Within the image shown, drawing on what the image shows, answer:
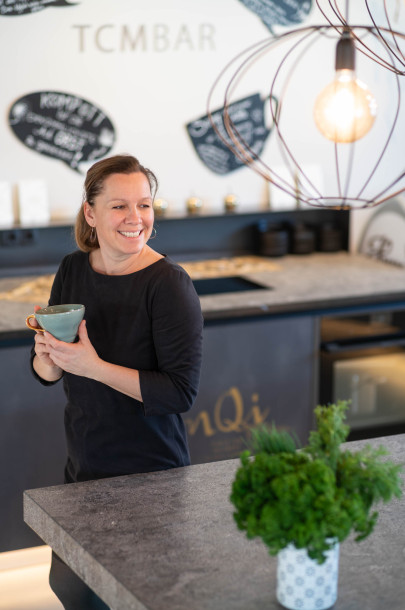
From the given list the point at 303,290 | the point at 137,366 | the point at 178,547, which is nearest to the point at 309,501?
the point at 178,547

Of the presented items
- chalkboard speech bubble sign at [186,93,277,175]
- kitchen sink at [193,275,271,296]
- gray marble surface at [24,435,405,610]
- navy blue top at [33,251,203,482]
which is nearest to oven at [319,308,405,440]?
kitchen sink at [193,275,271,296]

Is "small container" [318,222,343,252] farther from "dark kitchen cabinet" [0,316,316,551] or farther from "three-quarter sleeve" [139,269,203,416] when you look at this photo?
"three-quarter sleeve" [139,269,203,416]

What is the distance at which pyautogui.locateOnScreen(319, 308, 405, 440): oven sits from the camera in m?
3.73

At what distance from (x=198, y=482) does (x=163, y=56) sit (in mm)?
2679

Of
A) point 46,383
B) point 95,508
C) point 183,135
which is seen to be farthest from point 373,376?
point 95,508

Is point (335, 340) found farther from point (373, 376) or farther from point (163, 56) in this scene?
point (163, 56)

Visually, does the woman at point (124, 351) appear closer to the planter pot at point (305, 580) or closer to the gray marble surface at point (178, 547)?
the gray marble surface at point (178, 547)

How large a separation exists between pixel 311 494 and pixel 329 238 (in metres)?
3.32

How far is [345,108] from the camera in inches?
74.9

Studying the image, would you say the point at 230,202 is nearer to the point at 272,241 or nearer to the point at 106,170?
the point at 272,241

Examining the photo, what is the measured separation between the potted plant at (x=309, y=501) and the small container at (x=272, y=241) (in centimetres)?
292

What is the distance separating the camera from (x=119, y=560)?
1535 mm

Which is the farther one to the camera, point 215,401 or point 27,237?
point 27,237

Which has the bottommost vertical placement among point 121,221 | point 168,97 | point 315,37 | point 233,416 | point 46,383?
point 233,416
